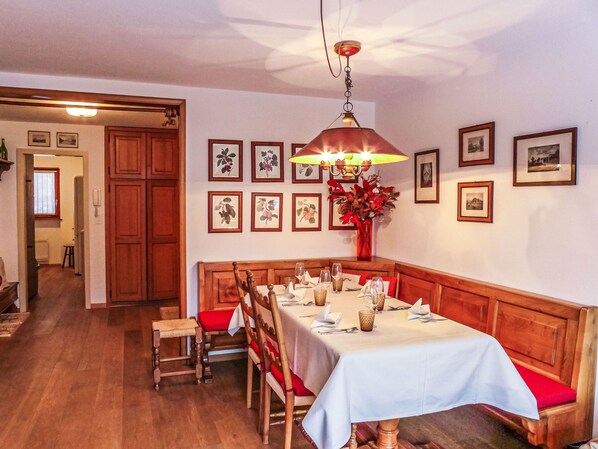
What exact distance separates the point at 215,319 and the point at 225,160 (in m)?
1.41

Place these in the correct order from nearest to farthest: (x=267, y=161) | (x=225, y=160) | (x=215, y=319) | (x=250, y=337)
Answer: (x=250, y=337) → (x=215, y=319) → (x=225, y=160) → (x=267, y=161)

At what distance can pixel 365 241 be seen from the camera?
461 cm

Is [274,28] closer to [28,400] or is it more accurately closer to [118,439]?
[118,439]

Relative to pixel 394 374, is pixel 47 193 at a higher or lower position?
higher

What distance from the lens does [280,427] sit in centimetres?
300

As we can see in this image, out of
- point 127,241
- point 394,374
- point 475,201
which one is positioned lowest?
point 394,374

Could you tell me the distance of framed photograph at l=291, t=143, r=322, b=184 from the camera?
451cm

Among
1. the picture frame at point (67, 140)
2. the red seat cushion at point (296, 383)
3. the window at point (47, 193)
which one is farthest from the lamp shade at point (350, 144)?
the window at point (47, 193)

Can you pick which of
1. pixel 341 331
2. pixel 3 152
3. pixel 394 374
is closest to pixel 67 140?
pixel 3 152

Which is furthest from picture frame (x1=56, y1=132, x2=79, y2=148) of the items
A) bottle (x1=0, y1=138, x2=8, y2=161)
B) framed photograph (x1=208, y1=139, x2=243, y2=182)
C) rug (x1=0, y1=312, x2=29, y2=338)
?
framed photograph (x1=208, y1=139, x2=243, y2=182)

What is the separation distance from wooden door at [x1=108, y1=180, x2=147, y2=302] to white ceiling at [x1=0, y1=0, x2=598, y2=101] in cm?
286

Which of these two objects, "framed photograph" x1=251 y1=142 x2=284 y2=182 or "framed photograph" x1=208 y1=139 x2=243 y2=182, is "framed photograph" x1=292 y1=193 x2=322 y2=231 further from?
"framed photograph" x1=208 y1=139 x2=243 y2=182

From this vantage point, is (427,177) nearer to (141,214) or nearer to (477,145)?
(477,145)

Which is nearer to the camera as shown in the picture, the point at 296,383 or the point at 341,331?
the point at 341,331
